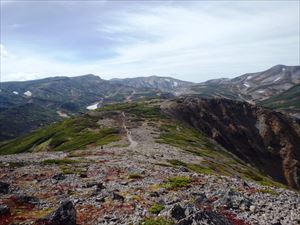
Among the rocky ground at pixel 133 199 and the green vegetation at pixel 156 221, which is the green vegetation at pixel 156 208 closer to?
the rocky ground at pixel 133 199

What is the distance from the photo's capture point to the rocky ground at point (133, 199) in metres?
35.4

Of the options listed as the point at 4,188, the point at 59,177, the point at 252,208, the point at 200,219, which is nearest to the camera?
the point at 200,219

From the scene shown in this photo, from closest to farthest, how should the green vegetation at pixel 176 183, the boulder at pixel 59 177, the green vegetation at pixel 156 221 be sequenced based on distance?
the green vegetation at pixel 156 221 < the green vegetation at pixel 176 183 < the boulder at pixel 59 177

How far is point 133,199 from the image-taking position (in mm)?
44750

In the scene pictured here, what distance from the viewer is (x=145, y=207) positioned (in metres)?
40.2

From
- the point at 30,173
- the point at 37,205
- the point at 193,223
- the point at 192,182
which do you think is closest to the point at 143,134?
the point at 30,173

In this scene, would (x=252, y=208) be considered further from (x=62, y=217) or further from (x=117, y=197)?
(x=62, y=217)

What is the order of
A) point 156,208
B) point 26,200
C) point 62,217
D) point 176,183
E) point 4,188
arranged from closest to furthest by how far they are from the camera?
point 62,217
point 156,208
point 26,200
point 4,188
point 176,183

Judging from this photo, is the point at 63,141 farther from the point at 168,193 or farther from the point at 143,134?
the point at 168,193

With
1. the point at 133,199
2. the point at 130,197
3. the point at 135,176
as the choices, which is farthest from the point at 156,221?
the point at 135,176

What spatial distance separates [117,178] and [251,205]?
25.6 meters

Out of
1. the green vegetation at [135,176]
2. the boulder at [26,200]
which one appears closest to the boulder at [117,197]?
the boulder at [26,200]

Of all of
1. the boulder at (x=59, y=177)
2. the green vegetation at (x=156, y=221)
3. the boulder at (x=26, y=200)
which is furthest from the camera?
the boulder at (x=59, y=177)

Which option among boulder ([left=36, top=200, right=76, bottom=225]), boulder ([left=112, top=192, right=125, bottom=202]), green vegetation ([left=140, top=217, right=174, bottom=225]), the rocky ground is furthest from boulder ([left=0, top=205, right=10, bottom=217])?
green vegetation ([left=140, top=217, right=174, bottom=225])
